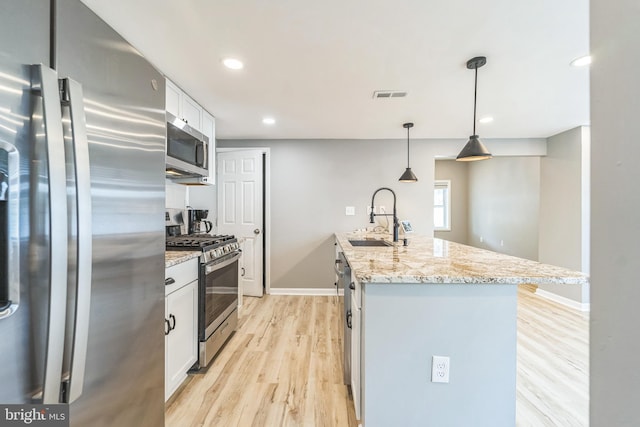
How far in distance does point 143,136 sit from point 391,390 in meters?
1.50

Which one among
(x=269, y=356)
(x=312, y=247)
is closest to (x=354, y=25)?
(x=269, y=356)

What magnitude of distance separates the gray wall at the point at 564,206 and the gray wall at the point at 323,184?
0.80 meters

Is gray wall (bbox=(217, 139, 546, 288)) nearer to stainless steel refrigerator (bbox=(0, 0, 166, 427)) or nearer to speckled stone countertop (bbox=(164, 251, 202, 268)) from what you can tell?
speckled stone countertop (bbox=(164, 251, 202, 268))

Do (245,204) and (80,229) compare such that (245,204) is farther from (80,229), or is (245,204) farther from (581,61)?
(581,61)

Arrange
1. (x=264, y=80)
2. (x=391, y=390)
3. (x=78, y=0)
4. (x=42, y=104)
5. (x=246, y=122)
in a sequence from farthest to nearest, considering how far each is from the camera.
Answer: (x=246, y=122)
(x=264, y=80)
(x=391, y=390)
(x=78, y=0)
(x=42, y=104)

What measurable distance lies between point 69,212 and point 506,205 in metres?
6.44

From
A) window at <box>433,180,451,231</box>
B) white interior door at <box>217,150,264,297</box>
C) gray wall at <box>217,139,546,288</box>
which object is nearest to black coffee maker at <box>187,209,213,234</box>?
white interior door at <box>217,150,264,297</box>

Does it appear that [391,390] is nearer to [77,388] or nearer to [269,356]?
[77,388]

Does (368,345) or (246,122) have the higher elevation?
(246,122)

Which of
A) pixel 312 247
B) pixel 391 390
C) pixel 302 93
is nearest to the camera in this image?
pixel 391 390

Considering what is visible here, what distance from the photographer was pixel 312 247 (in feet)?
13.1

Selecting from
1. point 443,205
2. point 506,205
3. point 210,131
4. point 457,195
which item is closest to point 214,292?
point 210,131

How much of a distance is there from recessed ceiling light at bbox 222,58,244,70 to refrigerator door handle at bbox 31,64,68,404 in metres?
1.52

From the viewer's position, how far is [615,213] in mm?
458
